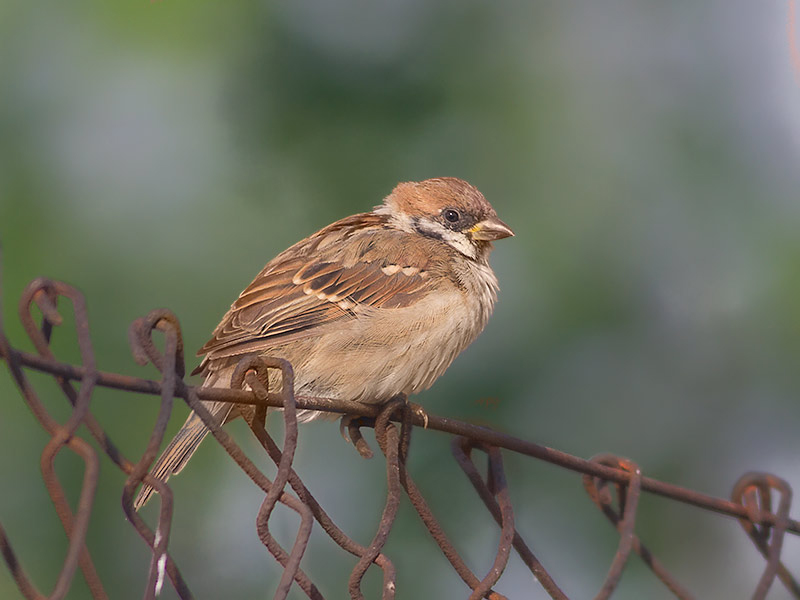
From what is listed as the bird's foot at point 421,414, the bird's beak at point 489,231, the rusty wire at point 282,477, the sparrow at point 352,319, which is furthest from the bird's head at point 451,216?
the rusty wire at point 282,477

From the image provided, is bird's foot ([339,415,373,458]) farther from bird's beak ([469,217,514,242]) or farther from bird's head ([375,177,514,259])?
bird's beak ([469,217,514,242])

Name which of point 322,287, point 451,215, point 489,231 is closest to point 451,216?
point 451,215

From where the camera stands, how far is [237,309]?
2992 millimetres

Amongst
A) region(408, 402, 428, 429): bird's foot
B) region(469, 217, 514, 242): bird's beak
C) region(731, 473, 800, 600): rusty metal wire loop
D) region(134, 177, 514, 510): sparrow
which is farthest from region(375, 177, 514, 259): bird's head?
region(731, 473, 800, 600): rusty metal wire loop

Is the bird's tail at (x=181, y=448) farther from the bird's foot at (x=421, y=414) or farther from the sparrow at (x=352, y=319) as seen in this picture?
the bird's foot at (x=421, y=414)

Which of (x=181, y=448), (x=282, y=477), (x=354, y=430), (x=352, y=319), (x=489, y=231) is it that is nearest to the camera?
(x=282, y=477)

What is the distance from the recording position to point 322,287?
120 inches

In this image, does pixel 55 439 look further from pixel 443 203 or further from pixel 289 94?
pixel 289 94

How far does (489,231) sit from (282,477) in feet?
7.37

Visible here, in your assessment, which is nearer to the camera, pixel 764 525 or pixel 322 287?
pixel 764 525

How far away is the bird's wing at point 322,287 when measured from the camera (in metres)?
2.87

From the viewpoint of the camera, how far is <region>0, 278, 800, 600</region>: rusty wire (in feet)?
3.94

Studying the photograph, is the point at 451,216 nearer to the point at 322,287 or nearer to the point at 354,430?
the point at 322,287

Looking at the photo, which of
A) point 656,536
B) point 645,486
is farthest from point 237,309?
point 656,536
